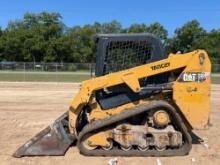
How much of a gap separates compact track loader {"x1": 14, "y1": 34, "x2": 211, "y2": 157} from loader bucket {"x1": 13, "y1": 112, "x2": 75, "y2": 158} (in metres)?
0.02

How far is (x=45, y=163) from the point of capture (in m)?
7.96

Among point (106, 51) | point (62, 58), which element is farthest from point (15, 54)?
point (106, 51)

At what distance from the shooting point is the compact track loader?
843 cm

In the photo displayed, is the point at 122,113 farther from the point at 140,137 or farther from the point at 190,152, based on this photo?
the point at 190,152

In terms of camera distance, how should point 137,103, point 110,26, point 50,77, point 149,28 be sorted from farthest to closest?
point 110,26 → point 149,28 → point 50,77 → point 137,103

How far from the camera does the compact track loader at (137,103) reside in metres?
8.43

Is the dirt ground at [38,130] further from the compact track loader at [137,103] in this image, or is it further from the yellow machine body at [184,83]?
the yellow machine body at [184,83]

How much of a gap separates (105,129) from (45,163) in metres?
1.28

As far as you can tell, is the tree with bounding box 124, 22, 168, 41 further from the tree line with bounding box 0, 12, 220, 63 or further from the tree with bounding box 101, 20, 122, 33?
the tree with bounding box 101, 20, 122, 33

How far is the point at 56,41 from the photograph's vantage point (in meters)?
85.1

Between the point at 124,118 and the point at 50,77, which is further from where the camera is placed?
the point at 50,77

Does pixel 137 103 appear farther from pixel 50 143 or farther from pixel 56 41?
pixel 56 41

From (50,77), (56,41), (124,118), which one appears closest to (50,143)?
(124,118)

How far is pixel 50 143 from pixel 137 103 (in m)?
1.79
